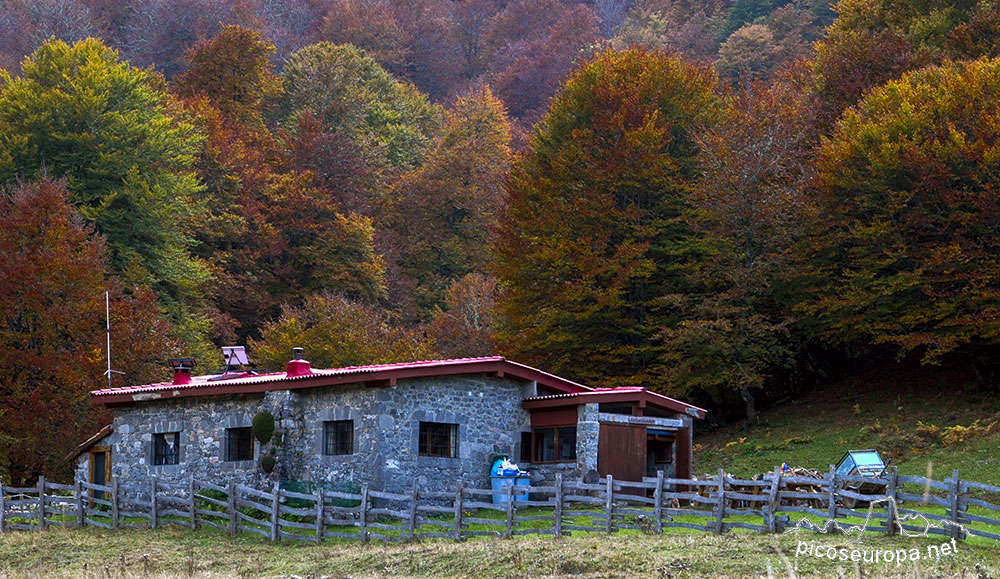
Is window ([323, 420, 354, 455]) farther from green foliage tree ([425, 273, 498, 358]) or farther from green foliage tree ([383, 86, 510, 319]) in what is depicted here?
green foliage tree ([383, 86, 510, 319])

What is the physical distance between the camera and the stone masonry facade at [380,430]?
2675 cm

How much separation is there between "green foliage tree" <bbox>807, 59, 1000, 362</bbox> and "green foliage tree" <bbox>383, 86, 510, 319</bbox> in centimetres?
2924

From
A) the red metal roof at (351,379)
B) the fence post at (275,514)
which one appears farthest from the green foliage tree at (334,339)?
the fence post at (275,514)

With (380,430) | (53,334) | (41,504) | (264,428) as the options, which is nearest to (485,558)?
(380,430)

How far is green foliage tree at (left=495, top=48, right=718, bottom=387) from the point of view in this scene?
41.3m

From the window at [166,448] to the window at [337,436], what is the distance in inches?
200

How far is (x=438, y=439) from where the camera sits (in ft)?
90.8

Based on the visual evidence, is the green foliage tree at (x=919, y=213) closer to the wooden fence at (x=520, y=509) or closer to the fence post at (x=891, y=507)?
the wooden fence at (x=520, y=509)

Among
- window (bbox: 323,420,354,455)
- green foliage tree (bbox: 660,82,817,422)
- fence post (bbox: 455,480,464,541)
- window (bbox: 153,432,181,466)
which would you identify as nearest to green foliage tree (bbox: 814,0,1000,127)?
green foliage tree (bbox: 660,82,817,422)

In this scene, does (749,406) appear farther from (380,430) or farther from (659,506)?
(659,506)

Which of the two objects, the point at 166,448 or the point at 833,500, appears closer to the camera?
the point at 833,500

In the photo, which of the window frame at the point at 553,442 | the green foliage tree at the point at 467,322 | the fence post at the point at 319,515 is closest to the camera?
the fence post at the point at 319,515

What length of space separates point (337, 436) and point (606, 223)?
17.3 meters

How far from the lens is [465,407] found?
91.9 ft
